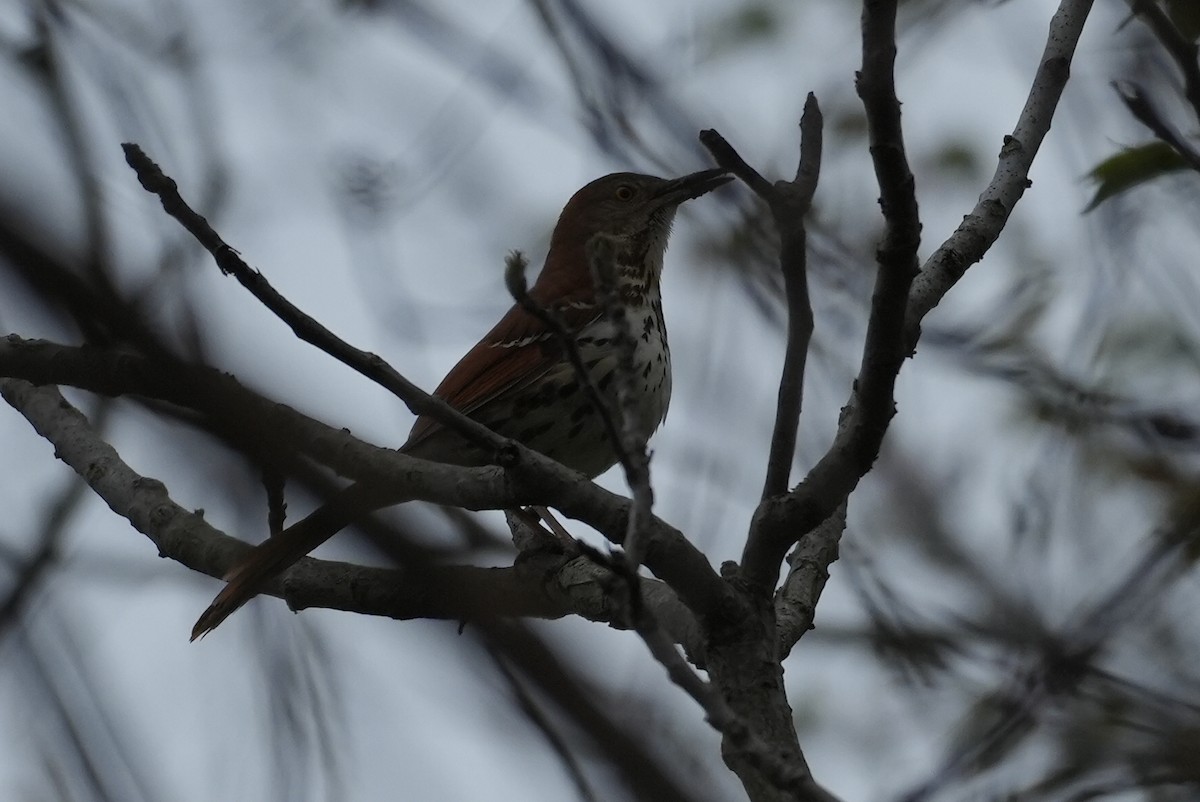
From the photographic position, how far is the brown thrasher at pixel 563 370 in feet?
12.0

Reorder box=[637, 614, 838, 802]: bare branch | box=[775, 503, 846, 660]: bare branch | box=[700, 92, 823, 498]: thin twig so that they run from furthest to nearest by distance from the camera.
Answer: box=[775, 503, 846, 660]: bare branch → box=[700, 92, 823, 498]: thin twig → box=[637, 614, 838, 802]: bare branch

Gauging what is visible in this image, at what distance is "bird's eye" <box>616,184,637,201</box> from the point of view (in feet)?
19.9

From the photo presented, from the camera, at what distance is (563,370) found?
4855 millimetres

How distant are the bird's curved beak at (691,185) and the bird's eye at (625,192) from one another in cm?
15

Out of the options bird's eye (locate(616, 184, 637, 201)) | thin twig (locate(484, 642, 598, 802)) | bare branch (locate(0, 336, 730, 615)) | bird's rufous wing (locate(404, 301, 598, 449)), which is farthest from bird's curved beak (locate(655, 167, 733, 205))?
thin twig (locate(484, 642, 598, 802))

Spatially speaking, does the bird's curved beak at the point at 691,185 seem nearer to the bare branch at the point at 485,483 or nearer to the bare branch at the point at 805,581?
the bare branch at the point at 805,581

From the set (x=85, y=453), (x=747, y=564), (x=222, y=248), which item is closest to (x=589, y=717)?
(x=222, y=248)

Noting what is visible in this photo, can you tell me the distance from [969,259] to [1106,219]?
1.84m

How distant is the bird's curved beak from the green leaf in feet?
7.03

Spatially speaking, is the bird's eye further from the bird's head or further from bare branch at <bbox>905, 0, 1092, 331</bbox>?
bare branch at <bbox>905, 0, 1092, 331</bbox>

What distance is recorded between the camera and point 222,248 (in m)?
2.41

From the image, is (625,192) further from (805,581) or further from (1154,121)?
(1154,121)

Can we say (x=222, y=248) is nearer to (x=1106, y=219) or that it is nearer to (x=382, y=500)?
(x=382, y=500)

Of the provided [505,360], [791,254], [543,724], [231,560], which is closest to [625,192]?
[505,360]
